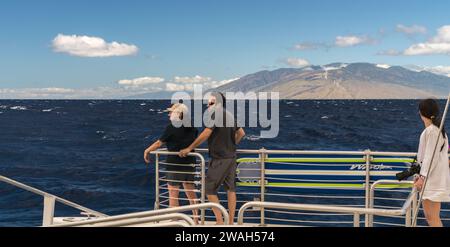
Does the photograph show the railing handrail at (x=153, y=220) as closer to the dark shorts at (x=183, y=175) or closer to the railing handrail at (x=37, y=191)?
the railing handrail at (x=37, y=191)

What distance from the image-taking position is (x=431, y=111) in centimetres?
423

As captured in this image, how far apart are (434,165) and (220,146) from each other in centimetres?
239

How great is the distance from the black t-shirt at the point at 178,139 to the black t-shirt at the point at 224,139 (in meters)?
0.72

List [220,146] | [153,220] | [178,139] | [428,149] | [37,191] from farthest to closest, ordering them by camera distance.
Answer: [178,139]
[220,146]
[37,191]
[428,149]
[153,220]

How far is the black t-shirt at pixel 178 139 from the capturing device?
6262 millimetres

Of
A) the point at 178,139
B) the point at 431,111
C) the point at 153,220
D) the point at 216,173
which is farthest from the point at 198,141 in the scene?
the point at 431,111

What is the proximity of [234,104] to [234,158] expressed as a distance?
2.70 ft

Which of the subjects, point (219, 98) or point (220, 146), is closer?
point (219, 98)

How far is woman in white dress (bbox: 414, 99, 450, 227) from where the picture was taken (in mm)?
4215

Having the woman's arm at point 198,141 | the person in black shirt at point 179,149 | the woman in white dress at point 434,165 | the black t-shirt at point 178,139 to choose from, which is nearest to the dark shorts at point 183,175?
the person in black shirt at point 179,149

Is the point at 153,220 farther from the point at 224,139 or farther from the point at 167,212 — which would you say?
the point at 224,139

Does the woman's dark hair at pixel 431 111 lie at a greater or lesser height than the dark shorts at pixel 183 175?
greater
